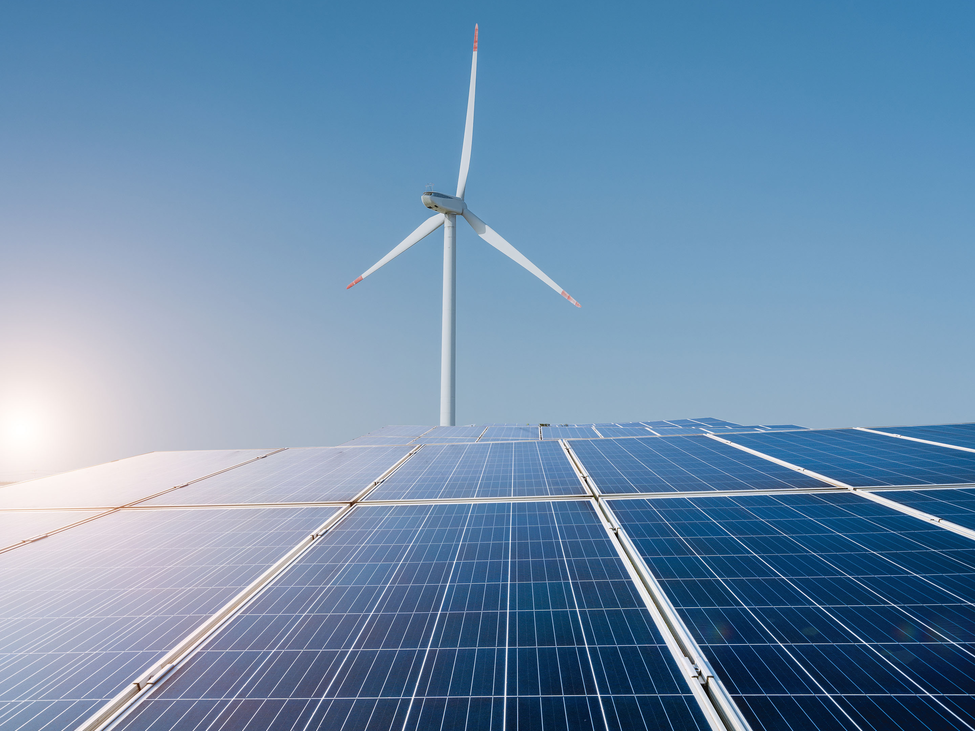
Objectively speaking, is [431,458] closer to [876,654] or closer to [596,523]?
[596,523]

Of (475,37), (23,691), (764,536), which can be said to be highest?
(475,37)

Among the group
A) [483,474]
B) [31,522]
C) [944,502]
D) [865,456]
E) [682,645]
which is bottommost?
[682,645]

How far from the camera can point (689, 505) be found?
11.9 metres

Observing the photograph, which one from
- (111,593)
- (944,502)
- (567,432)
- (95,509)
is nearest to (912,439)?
(944,502)

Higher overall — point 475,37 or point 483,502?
point 475,37

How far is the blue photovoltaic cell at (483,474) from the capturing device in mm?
13680

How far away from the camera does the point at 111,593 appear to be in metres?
8.84

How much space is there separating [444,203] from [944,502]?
163 feet

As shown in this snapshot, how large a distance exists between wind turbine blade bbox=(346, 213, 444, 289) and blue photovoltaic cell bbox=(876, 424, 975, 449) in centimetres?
4392

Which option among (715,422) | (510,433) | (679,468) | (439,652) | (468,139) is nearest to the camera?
(439,652)

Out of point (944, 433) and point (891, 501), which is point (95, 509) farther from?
point (944, 433)

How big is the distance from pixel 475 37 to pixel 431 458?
4949cm

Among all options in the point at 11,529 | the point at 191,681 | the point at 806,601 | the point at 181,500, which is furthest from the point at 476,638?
the point at 11,529

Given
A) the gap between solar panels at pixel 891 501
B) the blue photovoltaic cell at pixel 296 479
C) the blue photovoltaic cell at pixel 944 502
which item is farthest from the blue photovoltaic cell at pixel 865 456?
the blue photovoltaic cell at pixel 296 479
